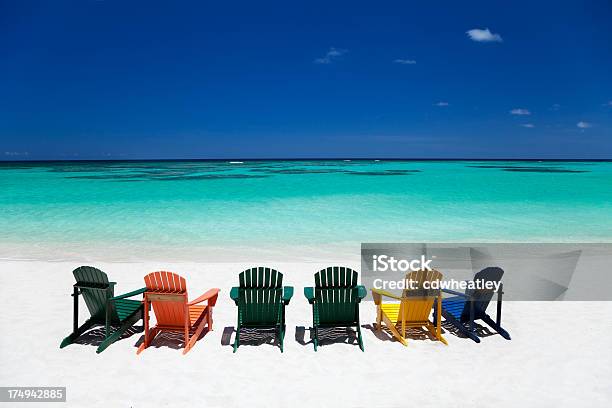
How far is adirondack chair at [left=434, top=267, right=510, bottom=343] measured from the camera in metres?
5.40

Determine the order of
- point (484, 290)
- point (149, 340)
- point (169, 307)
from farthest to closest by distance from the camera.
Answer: point (484, 290) < point (149, 340) < point (169, 307)

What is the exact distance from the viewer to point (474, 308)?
18.3 feet

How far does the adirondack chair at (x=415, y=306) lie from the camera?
17.4 ft

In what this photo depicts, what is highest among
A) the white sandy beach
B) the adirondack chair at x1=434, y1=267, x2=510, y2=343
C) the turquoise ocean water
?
the adirondack chair at x1=434, y1=267, x2=510, y2=343

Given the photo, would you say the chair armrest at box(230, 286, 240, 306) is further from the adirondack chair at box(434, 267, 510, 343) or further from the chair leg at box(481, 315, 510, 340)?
the chair leg at box(481, 315, 510, 340)

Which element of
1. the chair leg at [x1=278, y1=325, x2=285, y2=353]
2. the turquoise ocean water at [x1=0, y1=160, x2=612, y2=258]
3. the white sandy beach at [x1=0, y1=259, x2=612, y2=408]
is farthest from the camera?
the turquoise ocean water at [x1=0, y1=160, x2=612, y2=258]

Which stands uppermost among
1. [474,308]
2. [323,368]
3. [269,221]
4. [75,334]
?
[474,308]

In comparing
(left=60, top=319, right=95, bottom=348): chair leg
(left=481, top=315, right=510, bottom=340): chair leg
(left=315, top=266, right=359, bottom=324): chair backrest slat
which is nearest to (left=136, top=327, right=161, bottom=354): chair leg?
(left=60, top=319, right=95, bottom=348): chair leg

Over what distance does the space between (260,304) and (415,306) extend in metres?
2.04

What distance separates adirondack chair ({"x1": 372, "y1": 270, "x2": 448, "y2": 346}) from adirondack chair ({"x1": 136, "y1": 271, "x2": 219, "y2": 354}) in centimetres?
248

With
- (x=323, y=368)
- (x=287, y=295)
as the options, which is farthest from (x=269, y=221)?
(x=323, y=368)

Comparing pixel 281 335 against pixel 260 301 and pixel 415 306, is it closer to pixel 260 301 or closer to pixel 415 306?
pixel 260 301

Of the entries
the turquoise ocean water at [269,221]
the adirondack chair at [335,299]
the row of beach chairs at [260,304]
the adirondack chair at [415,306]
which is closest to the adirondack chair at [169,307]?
the row of beach chairs at [260,304]

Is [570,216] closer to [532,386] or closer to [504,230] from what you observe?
[504,230]
